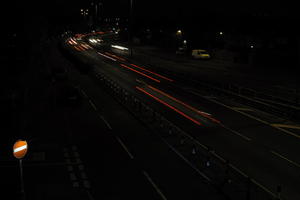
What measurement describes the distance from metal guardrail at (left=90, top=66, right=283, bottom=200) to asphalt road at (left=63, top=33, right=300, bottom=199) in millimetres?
893

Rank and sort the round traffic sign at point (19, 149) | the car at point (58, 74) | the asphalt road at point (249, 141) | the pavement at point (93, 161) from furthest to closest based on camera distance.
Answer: the car at point (58, 74) → the asphalt road at point (249, 141) → the pavement at point (93, 161) → the round traffic sign at point (19, 149)

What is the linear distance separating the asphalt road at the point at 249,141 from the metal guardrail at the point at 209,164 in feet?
2.93

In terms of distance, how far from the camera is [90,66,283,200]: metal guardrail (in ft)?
A: 45.1

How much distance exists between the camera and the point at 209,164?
650 inches

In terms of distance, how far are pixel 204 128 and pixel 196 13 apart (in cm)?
7409

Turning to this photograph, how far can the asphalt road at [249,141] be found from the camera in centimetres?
1609

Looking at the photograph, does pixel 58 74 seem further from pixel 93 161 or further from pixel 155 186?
pixel 155 186

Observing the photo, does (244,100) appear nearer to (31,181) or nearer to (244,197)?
(244,197)

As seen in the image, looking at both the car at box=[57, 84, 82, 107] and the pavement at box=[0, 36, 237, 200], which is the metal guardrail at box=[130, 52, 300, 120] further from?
the car at box=[57, 84, 82, 107]

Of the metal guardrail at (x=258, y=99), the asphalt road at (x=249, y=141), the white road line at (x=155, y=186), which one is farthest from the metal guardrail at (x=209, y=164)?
the metal guardrail at (x=258, y=99)

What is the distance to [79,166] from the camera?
17.0 meters

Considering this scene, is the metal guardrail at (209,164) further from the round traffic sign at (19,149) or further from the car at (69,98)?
the round traffic sign at (19,149)

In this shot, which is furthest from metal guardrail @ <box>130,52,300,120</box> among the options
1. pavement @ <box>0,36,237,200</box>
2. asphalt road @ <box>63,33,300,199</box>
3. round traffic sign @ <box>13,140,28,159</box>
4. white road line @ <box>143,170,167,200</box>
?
round traffic sign @ <box>13,140,28,159</box>

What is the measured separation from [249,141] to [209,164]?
16.9ft
